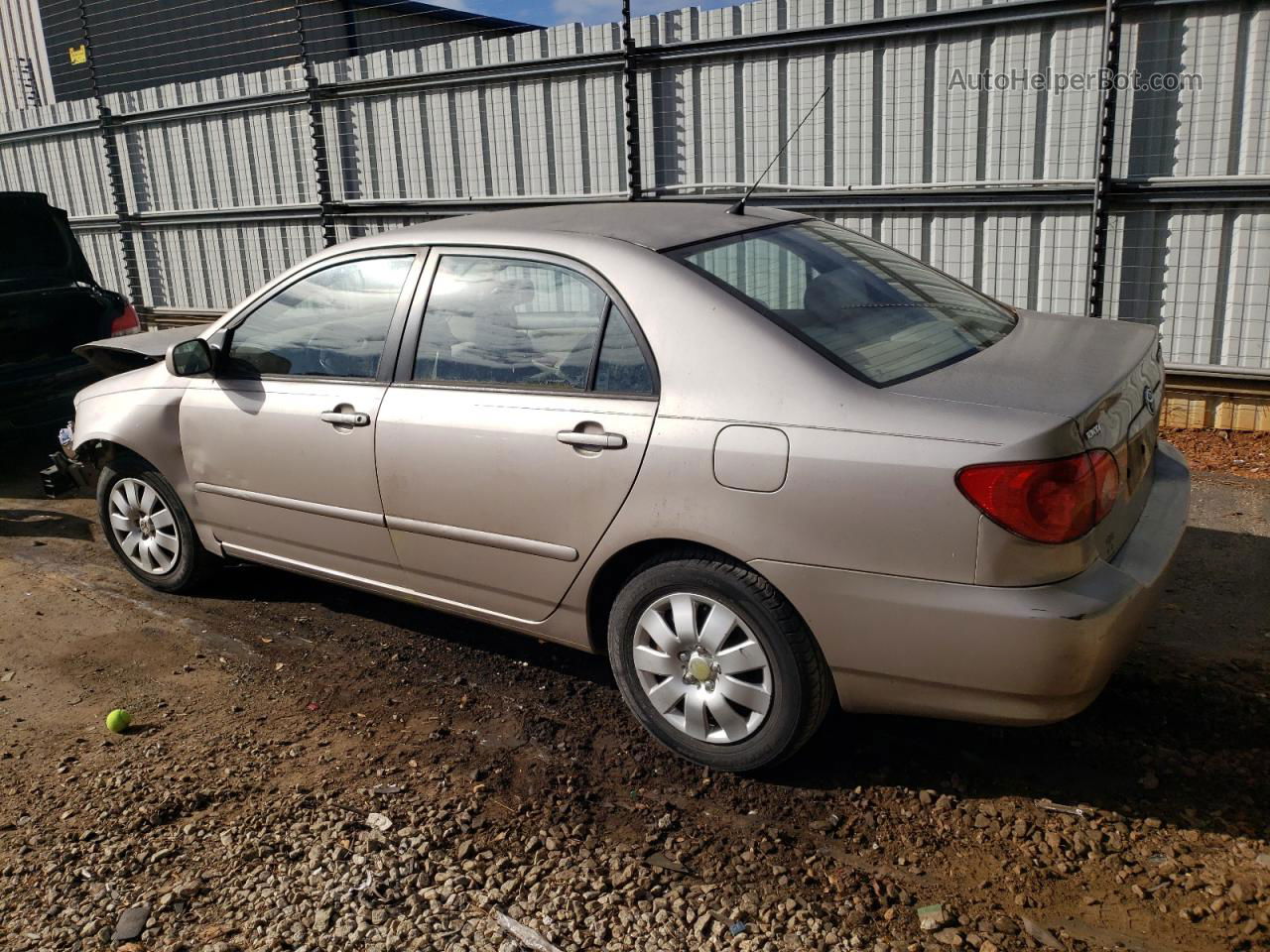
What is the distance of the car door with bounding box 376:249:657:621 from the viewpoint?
3420 millimetres

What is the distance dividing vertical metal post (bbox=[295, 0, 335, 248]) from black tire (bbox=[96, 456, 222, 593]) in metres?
5.47

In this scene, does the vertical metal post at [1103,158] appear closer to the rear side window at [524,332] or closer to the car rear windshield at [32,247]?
the rear side window at [524,332]

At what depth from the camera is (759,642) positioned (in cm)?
320

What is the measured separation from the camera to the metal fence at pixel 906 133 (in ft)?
21.1

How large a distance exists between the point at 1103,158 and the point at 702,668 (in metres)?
4.82

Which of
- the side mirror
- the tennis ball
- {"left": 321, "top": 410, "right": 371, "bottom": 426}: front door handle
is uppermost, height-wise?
the side mirror

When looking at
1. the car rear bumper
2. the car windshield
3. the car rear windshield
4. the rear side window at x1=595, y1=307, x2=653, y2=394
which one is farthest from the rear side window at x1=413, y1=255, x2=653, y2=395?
the car rear windshield

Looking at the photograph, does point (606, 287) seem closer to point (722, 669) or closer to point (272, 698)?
point (722, 669)

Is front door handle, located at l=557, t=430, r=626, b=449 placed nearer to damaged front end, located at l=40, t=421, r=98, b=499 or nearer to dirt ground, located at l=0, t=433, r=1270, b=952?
dirt ground, located at l=0, t=433, r=1270, b=952

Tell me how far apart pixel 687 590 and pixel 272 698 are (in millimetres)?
1778

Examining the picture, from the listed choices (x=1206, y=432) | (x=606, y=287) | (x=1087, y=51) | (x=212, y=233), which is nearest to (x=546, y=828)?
(x=606, y=287)

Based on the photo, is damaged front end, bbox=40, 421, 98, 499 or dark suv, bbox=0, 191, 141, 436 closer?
damaged front end, bbox=40, 421, 98, 499

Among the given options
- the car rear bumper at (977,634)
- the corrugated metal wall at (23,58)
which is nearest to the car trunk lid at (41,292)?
the car rear bumper at (977,634)

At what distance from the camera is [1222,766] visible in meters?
3.33
